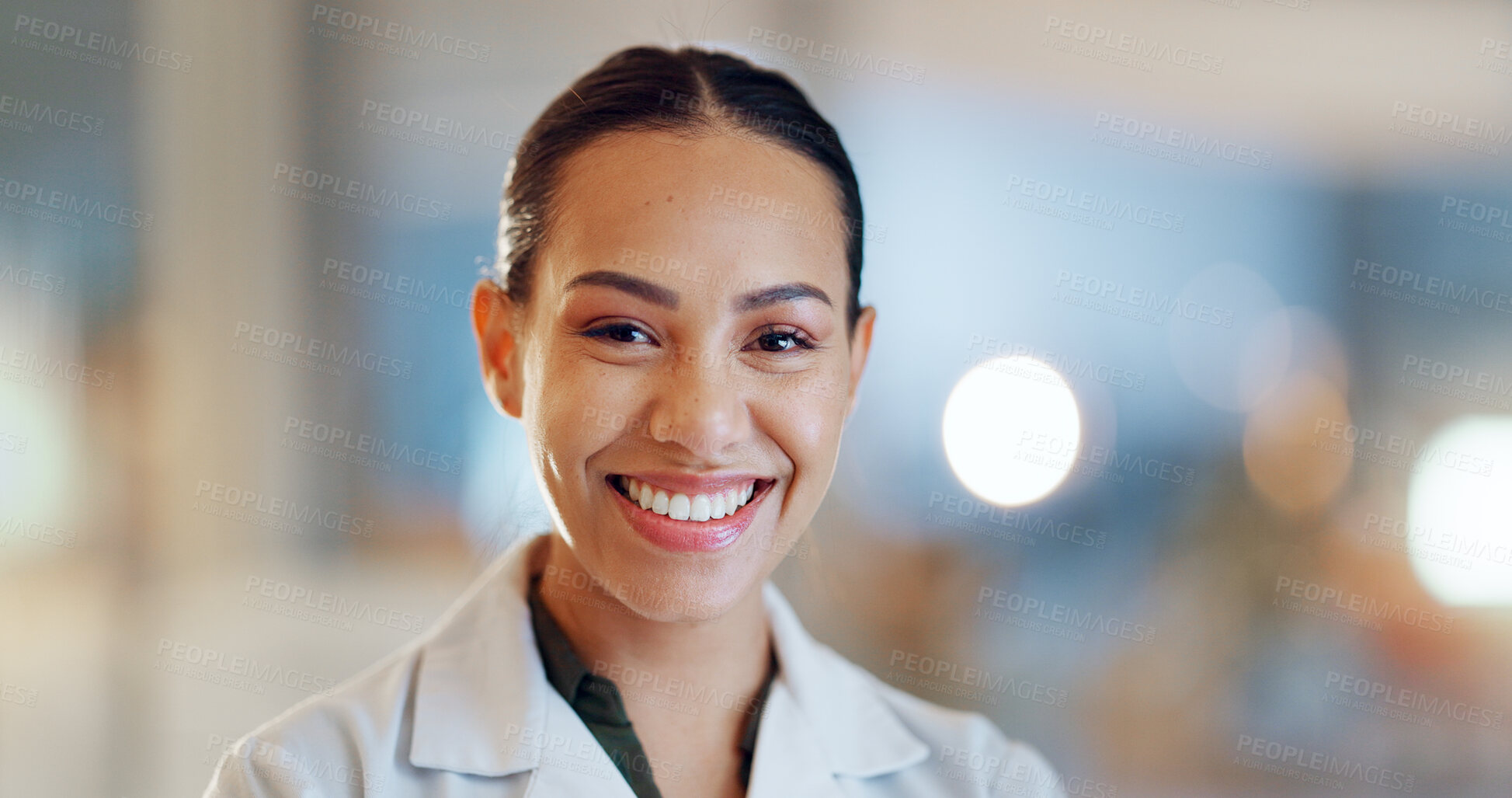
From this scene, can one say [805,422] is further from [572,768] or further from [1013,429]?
[1013,429]

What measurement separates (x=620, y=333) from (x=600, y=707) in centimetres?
33

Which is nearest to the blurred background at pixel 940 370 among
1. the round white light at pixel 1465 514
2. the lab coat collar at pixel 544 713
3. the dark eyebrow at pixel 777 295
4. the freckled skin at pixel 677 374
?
the round white light at pixel 1465 514

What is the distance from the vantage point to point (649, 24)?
1147 mm

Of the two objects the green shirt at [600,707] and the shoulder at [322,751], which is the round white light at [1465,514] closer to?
the green shirt at [600,707]

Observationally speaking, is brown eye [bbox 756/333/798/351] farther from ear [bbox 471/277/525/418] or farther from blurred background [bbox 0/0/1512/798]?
blurred background [bbox 0/0/1512/798]

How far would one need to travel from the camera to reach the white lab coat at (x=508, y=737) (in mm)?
771

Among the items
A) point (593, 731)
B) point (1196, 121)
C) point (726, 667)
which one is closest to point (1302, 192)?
point (1196, 121)

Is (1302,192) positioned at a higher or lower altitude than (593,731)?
higher

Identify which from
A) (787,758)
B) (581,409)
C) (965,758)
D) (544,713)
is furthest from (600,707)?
(965,758)

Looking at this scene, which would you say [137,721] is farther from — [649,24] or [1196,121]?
[1196,121]

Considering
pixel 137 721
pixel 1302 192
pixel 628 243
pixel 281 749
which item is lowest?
pixel 137 721

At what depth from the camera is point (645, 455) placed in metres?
0.76

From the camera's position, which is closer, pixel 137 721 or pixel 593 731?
pixel 593 731

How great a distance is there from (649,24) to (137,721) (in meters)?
1.06
